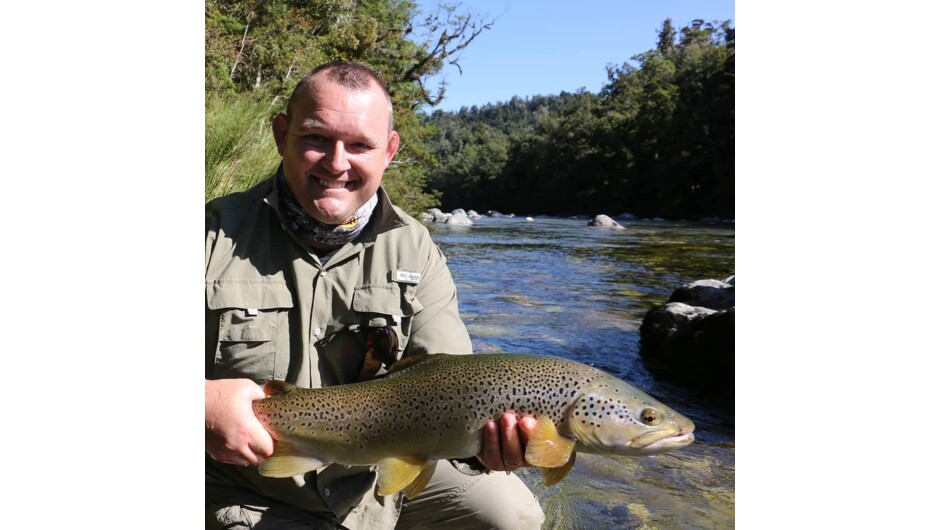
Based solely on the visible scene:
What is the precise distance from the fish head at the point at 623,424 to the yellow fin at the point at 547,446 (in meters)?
0.05

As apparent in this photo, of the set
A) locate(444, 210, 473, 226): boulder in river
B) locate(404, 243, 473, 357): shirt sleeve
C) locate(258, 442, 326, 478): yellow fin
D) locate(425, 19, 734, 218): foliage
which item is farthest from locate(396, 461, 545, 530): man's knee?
locate(444, 210, 473, 226): boulder in river

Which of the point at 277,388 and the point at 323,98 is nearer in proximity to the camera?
the point at 277,388

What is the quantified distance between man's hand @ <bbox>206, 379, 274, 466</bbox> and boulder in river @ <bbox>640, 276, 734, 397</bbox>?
20.0 ft

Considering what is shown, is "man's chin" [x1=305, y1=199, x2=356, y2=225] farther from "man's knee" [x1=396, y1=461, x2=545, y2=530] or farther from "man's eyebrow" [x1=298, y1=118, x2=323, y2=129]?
"man's knee" [x1=396, y1=461, x2=545, y2=530]

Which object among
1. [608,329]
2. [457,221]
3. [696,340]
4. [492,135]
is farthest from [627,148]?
[696,340]

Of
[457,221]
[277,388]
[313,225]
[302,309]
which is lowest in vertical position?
[277,388]

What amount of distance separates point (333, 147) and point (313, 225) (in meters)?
0.29

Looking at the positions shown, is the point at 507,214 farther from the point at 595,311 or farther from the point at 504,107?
the point at 504,107

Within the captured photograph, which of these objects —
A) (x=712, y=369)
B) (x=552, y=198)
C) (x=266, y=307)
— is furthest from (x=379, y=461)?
(x=552, y=198)

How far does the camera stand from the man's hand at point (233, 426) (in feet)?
7.04

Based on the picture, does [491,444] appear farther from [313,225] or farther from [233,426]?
[313,225]

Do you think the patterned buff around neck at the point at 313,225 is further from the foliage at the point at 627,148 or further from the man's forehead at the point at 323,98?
the foliage at the point at 627,148

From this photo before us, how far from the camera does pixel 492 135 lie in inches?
4063

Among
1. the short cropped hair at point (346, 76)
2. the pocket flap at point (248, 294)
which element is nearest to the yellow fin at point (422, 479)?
the pocket flap at point (248, 294)
